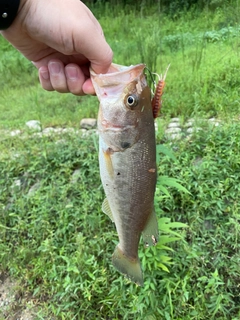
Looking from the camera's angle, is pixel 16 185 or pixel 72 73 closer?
pixel 72 73

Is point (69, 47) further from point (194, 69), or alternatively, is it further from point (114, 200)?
point (194, 69)

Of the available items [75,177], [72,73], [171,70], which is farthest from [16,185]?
[171,70]

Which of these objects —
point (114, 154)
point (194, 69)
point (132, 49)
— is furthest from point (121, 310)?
point (132, 49)

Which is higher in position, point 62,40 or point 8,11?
point 8,11

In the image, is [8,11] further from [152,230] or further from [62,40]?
[152,230]

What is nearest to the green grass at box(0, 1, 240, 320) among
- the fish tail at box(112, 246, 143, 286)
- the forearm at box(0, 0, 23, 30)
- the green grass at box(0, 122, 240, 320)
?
the green grass at box(0, 122, 240, 320)

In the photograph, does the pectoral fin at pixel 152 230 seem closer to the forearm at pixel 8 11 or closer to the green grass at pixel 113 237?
the green grass at pixel 113 237
